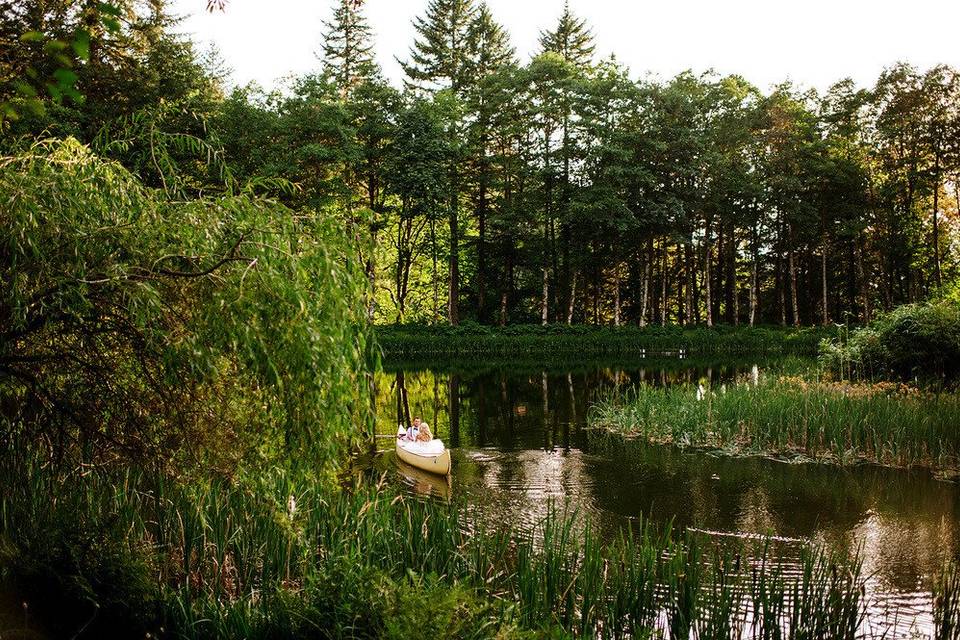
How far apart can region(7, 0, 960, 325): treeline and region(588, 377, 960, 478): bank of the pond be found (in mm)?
23589

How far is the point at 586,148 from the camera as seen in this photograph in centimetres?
4253

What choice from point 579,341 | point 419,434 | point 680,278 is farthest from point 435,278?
point 419,434

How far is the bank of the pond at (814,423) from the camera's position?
43.5ft

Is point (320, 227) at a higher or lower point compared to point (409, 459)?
higher

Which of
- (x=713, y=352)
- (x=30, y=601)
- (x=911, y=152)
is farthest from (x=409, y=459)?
(x=911, y=152)

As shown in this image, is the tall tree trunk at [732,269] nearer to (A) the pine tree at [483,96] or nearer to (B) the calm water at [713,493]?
(A) the pine tree at [483,96]

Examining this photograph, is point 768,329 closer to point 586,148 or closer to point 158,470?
point 586,148

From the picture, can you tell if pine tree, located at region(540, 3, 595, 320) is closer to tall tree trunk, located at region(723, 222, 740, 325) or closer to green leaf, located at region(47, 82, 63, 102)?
tall tree trunk, located at region(723, 222, 740, 325)

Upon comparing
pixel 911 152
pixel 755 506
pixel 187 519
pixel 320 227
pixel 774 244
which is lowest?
pixel 755 506

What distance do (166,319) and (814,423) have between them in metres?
12.3

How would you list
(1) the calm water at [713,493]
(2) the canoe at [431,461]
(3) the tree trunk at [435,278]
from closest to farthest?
(1) the calm water at [713,493] < (2) the canoe at [431,461] < (3) the tree trunk at [435,278]

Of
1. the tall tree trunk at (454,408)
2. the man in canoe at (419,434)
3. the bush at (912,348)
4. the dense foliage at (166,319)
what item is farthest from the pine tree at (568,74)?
the dense foliage at (166,319)

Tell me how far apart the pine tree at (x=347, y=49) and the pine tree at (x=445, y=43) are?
3038 millimetres

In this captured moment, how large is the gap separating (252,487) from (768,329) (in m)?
41.4
